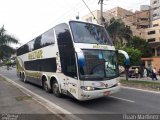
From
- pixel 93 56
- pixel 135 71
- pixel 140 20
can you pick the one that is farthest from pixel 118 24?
pixel 93 56

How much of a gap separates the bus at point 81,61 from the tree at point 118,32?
47.4 m

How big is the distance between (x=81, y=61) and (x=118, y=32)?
178 ft

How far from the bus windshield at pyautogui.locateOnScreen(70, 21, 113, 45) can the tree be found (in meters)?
48.0

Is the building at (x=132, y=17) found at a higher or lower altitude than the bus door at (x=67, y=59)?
higher

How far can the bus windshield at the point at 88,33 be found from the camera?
12.5 m

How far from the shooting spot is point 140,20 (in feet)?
320

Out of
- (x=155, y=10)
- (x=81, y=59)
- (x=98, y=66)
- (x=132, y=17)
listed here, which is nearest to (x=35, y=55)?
(x=98, y=66)

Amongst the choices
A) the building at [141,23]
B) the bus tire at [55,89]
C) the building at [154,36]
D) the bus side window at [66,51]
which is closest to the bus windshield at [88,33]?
the bus side window at [66,51]

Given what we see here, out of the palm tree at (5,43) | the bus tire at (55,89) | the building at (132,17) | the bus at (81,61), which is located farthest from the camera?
the building at (132,17)

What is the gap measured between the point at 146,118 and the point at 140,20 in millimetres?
91480

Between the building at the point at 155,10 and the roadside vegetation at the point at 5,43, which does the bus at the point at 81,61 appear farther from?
the building at the point at 155,10

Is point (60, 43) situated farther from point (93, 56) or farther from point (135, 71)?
point (135, 71)

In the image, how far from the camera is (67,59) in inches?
506

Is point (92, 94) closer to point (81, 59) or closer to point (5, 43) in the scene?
point (81, 59)
